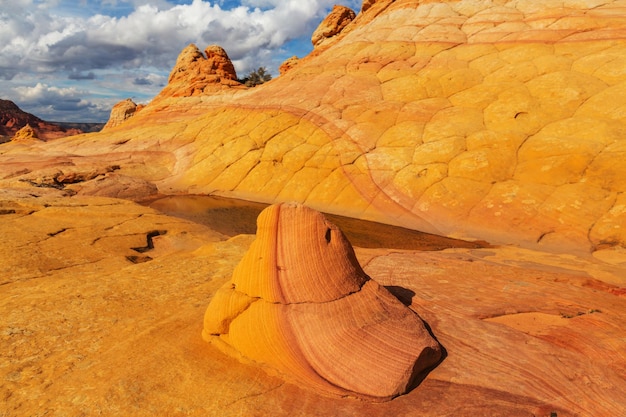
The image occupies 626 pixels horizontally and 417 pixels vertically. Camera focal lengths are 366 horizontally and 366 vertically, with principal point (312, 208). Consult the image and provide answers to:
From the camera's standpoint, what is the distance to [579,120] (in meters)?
11.4

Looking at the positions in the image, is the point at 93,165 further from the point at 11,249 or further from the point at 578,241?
the point at 578,241

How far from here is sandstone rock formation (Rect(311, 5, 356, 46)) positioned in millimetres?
32656

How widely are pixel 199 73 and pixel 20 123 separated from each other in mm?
56912

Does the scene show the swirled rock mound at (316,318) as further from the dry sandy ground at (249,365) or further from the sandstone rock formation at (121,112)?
the sandstone rock formation at (121,112)

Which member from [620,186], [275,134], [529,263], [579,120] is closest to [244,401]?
[529,263]

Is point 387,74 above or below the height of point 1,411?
above

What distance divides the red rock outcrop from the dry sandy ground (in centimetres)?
7063

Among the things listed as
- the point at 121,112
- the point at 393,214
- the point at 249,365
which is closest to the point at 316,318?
the point at 249,365

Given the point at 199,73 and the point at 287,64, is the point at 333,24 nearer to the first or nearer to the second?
the point at 287,64

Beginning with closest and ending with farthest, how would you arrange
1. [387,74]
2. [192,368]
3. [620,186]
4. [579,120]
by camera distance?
[192,368] → [620,186] → [579,120] → [387,74]

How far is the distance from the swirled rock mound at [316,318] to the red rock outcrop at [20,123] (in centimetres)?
7340

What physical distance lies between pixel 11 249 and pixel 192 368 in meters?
6.11

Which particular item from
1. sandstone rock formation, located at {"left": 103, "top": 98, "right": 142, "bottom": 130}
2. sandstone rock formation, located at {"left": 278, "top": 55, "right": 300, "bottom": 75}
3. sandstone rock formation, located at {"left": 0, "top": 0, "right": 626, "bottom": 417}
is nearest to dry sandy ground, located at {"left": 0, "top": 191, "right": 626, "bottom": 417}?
sandstone rock formation, located at {"left": 0, "top": 0, "right": 626, "bottom": 417}

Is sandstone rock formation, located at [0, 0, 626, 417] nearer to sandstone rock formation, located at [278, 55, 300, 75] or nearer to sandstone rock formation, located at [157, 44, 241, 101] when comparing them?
sandstone rock formation, located at [157, 44, 241, 101]
